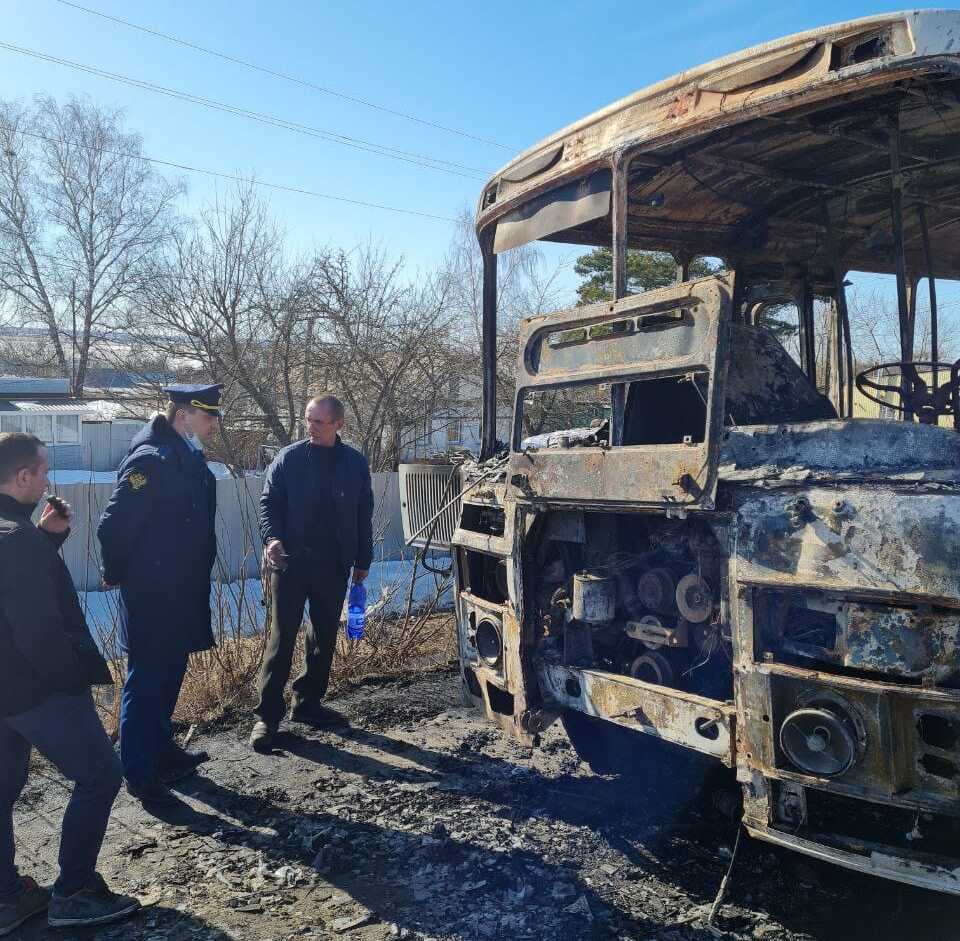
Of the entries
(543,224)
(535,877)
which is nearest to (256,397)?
(543,224)

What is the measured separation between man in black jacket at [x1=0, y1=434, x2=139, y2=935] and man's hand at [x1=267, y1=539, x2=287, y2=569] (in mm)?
1433

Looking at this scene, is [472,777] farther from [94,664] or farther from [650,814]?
[94,664]

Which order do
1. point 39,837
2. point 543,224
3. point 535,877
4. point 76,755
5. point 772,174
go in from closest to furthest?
1. point 76,755
2. point 535,877
3. point 39,837
4. point 543,224
5. point 772,174

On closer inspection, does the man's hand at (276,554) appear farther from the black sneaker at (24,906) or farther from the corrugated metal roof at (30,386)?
the corrugated metal roof at (30,386)

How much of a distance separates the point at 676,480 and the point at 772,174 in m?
2.15

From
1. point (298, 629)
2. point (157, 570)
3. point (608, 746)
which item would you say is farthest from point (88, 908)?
point (608, 746)

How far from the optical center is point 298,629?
464 cm

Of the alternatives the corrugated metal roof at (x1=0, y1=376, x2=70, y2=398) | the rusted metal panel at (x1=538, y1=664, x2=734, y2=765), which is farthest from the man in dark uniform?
the corrugated metal roof at (x1=0, y1=376, x2=70, y2=398)

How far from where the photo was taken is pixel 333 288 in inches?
537

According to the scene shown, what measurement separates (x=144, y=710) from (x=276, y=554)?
100cm

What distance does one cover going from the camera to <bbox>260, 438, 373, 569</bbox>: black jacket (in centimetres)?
461

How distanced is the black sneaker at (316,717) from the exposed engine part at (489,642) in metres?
1.39

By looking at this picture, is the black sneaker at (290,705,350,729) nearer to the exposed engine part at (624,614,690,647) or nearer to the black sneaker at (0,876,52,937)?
the black sneaker at (0,876,52,937)

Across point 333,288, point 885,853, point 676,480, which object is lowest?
point 885,853
